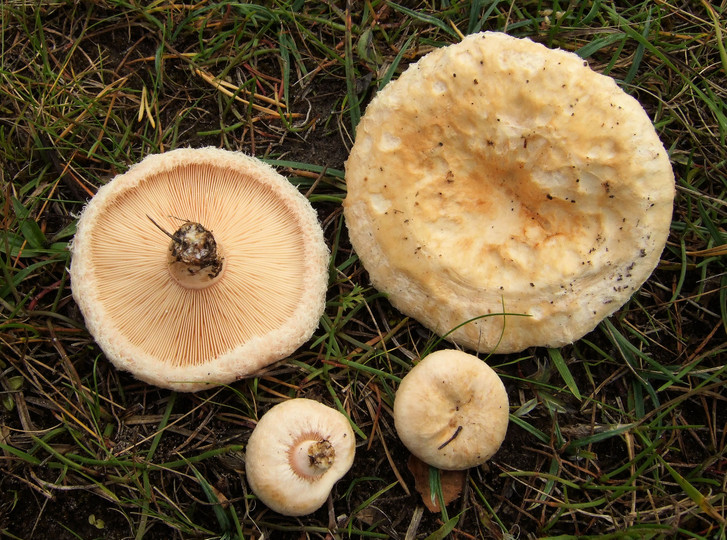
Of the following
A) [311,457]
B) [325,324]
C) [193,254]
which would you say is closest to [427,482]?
[311,457]

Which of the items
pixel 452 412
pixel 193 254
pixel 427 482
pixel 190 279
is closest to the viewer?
pixel 193 254

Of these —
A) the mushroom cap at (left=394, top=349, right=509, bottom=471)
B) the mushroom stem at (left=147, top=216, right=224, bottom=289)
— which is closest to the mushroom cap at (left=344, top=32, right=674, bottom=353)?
the mushroom cap at (left=394, top=349, right=509, bottom=471)

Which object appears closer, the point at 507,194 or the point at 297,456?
the point at 297,456

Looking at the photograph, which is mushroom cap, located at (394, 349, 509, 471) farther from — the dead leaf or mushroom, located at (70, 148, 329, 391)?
mushroom, located at (70, 148, 329, 391)

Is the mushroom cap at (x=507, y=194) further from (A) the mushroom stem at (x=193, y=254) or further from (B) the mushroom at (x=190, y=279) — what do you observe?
(A) the mushroom stem at (x=193, y=254)

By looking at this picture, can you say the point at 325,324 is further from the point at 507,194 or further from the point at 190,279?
the point at 507,194
